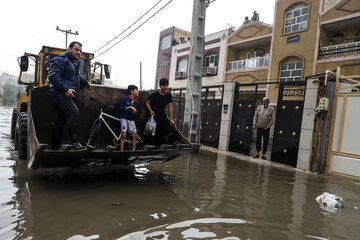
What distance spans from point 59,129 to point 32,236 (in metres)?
1.98

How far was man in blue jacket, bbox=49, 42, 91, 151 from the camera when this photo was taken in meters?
3.84

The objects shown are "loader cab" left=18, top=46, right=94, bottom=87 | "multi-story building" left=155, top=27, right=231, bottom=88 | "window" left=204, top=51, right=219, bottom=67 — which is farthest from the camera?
"window" left=204, top=51, right=219, bottom=67

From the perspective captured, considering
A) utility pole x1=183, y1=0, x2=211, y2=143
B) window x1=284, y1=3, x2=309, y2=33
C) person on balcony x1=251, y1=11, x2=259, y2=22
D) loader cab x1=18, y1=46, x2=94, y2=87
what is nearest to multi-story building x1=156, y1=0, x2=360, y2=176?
window x1=284, y1=3, x2=309, y2=33

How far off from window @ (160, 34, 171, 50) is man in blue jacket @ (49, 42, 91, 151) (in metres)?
27.5

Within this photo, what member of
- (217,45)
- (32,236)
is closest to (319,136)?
(32,236)

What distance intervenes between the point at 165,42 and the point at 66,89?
1149 inches

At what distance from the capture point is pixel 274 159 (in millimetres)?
8008

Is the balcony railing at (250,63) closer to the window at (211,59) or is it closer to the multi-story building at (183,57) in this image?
the multi-story building at (183,57)

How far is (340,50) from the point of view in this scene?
1614 cm

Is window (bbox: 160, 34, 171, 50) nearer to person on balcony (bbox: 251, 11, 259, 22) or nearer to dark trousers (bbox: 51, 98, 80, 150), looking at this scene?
person on balcony (bbox: 251, 11, 259, 22)

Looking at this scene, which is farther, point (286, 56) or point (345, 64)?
point (286, 56)

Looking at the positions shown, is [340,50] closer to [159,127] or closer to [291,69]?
[291,69]

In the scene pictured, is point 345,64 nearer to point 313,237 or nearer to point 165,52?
point 313,237

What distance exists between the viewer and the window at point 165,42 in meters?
30.8
